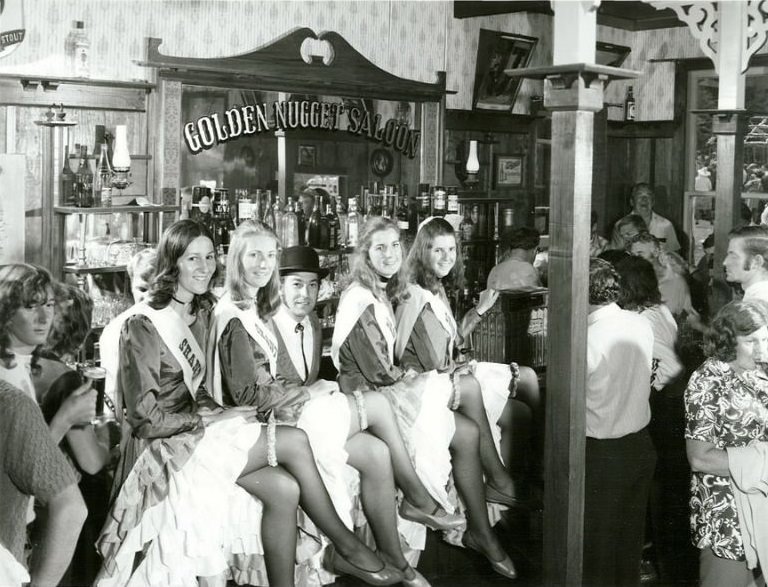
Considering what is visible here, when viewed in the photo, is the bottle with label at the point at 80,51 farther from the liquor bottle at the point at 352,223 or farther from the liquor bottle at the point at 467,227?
the liquor bottle at the point at 467,227

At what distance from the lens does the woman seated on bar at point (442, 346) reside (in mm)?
4883

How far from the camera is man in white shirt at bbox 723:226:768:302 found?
4887 millimetres

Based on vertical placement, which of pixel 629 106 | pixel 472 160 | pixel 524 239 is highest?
pixel 629 106

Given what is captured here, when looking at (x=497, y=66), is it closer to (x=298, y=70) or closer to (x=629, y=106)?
(x=629, y=106)

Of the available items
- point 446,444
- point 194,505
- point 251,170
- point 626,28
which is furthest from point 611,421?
point 626,28

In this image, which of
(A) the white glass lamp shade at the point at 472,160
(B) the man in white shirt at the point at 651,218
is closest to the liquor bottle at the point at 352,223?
(A) the white glass lamp shade at the point at 472,160

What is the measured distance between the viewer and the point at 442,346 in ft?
16.2

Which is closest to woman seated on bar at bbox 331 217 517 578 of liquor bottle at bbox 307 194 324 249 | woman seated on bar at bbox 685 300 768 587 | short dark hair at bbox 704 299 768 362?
woman seated on bar at bbox 685 300 768 587

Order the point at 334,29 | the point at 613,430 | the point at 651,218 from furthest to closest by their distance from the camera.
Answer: the point at 651,218 → the point at 334,29 → the point at 613,430

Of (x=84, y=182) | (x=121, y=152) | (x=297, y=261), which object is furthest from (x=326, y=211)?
(x=297, y=261)

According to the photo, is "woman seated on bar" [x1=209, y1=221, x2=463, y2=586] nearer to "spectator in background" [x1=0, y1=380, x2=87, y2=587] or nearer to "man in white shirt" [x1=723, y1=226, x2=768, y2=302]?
"spectator in background" [x1=0, y1=380, x2=87, y2=587]

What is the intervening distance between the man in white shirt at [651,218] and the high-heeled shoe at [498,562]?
200 inches

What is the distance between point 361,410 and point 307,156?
301 centimetres

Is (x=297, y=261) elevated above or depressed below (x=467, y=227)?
below
